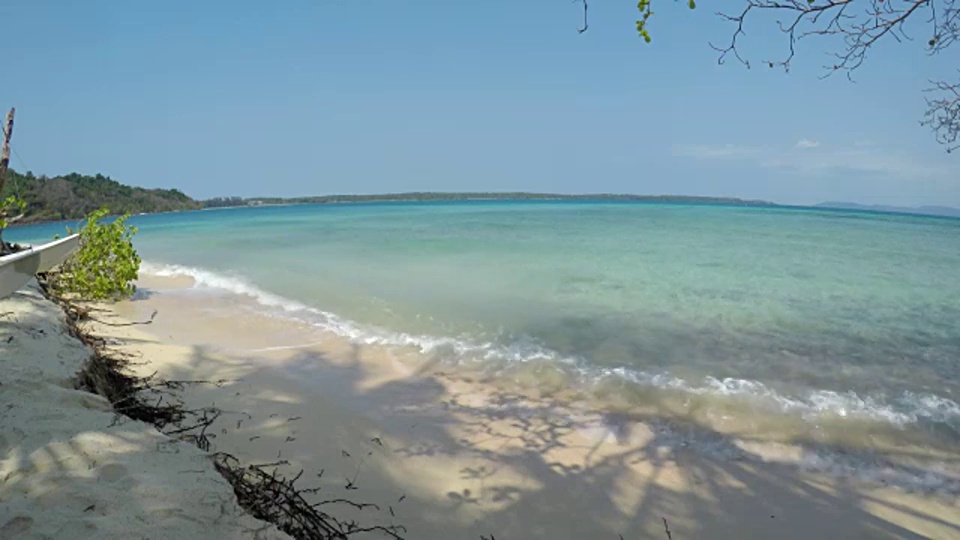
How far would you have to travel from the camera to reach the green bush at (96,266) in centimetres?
742

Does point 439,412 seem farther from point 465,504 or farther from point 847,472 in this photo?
point 847,472

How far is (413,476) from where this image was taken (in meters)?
3.13

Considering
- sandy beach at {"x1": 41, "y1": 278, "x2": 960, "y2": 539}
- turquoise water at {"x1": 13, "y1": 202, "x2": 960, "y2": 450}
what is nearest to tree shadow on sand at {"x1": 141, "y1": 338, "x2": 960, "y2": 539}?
sandy beach at {"x1": 41, "y1": 278, "x2": 960, "y2": 539}

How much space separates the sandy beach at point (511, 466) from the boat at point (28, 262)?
3.90 ft

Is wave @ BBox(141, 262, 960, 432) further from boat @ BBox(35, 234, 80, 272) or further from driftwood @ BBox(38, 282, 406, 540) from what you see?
boat @ BBox(35, 234, 80, 272)

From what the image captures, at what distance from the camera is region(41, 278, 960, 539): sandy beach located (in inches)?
110

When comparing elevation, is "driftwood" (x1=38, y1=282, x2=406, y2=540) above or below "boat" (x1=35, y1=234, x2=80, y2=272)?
below

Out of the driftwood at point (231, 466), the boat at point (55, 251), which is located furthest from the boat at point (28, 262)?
the driftwood at point (231, 466)

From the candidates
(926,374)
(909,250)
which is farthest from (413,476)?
(909,250)

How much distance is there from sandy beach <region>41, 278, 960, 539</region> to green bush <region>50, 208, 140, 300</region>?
356 centimetres

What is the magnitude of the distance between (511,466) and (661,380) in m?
2.30

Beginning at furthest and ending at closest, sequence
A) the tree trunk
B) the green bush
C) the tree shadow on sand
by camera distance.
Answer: the green bush → the tree trunk → the tree shadow on sand

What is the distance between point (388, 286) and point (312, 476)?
6.85 metres

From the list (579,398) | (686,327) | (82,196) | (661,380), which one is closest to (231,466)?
(579,398)
